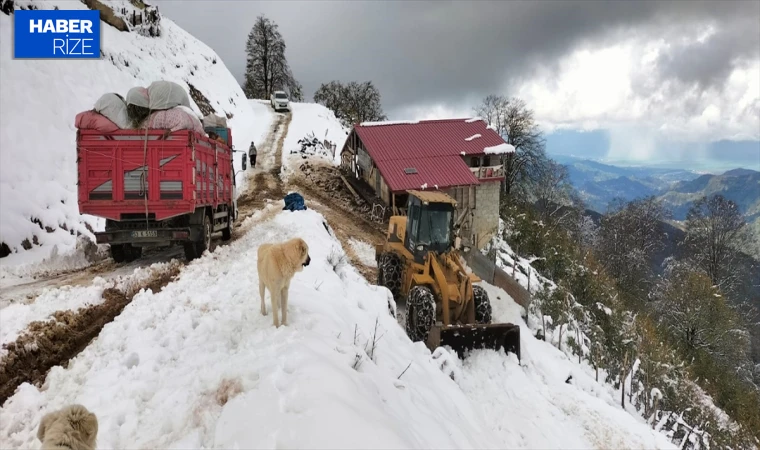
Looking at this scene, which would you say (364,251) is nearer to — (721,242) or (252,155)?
(252,155)

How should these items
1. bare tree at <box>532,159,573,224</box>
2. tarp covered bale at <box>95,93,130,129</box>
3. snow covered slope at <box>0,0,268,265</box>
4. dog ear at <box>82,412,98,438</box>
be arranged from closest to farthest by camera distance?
dog ear at <box>82,412,98,438</box>
tarp covered bale at <box>95,93,130,129</box>
snow covered slope at <box>0,0,268,265</box>
bare tree at <box>532,159,573,224</box>

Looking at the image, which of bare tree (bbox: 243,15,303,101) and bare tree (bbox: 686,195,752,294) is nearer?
bare tree (bbox: 686,195,752,294)

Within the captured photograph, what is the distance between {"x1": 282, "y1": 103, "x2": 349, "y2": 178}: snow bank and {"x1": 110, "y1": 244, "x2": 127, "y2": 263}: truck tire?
15.5 m

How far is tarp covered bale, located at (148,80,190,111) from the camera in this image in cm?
780

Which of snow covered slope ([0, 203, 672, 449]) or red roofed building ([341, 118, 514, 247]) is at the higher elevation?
red roofed building ([341, 118, 514, 247])

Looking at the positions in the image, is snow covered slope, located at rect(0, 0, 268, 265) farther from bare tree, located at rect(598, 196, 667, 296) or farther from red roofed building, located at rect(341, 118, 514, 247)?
bare tree, located at rect(598, 196, 667, 296)

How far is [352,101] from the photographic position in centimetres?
5703

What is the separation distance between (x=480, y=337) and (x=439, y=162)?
17.4 meters

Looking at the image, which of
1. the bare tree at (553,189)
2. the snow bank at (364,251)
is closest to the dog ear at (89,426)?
the snow bank at (364,251)

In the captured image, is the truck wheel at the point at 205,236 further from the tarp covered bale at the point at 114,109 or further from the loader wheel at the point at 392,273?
the loader wheel at the point at 392,273

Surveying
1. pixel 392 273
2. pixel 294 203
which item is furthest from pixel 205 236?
pixel 294 203

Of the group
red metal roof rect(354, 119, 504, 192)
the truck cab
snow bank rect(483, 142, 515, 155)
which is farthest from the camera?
the truck cab

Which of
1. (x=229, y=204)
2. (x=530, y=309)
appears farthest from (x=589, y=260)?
(x=229, y=204)

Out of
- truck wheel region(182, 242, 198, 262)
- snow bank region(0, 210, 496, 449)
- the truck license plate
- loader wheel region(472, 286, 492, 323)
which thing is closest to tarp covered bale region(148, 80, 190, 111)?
the truck license plate
